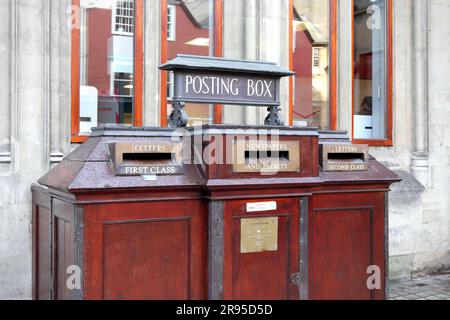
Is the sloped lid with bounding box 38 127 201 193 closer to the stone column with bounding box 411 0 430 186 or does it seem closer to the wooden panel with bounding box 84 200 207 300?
the wooden panel with bounding box 84 200 207 300

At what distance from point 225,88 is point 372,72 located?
4.76 meters

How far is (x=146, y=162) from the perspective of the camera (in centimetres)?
357

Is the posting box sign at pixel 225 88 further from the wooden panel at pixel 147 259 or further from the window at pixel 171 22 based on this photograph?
the window at pixel 171 22

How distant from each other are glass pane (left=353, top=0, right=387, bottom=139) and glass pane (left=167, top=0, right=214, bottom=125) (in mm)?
2350

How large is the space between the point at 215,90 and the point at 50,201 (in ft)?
4.67

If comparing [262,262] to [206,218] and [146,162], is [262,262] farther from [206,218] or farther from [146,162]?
[146,162]

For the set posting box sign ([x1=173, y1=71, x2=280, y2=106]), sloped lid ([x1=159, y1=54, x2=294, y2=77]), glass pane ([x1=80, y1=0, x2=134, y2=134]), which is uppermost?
glass pane ([x1=80, y1=0, x2=134, y2=134])

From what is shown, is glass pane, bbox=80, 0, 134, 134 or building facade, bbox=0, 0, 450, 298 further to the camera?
glass pane, bbox=80, 0, 134, 134

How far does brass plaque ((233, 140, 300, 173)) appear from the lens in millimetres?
3637

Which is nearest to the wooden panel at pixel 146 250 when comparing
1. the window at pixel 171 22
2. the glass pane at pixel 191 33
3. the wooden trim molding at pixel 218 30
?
the glass pane at pixel 191 33

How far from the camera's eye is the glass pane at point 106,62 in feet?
20.5

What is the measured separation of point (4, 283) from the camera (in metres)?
5.58

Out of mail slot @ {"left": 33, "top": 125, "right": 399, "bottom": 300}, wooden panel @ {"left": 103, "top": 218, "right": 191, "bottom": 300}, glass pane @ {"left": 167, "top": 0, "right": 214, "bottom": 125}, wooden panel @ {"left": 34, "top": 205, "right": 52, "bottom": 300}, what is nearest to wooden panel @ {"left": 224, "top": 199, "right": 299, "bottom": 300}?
mail slot @ {"left": 33, "top": 125, "right": 399, "bottom": 300}

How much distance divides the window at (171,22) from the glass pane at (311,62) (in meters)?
1.75
